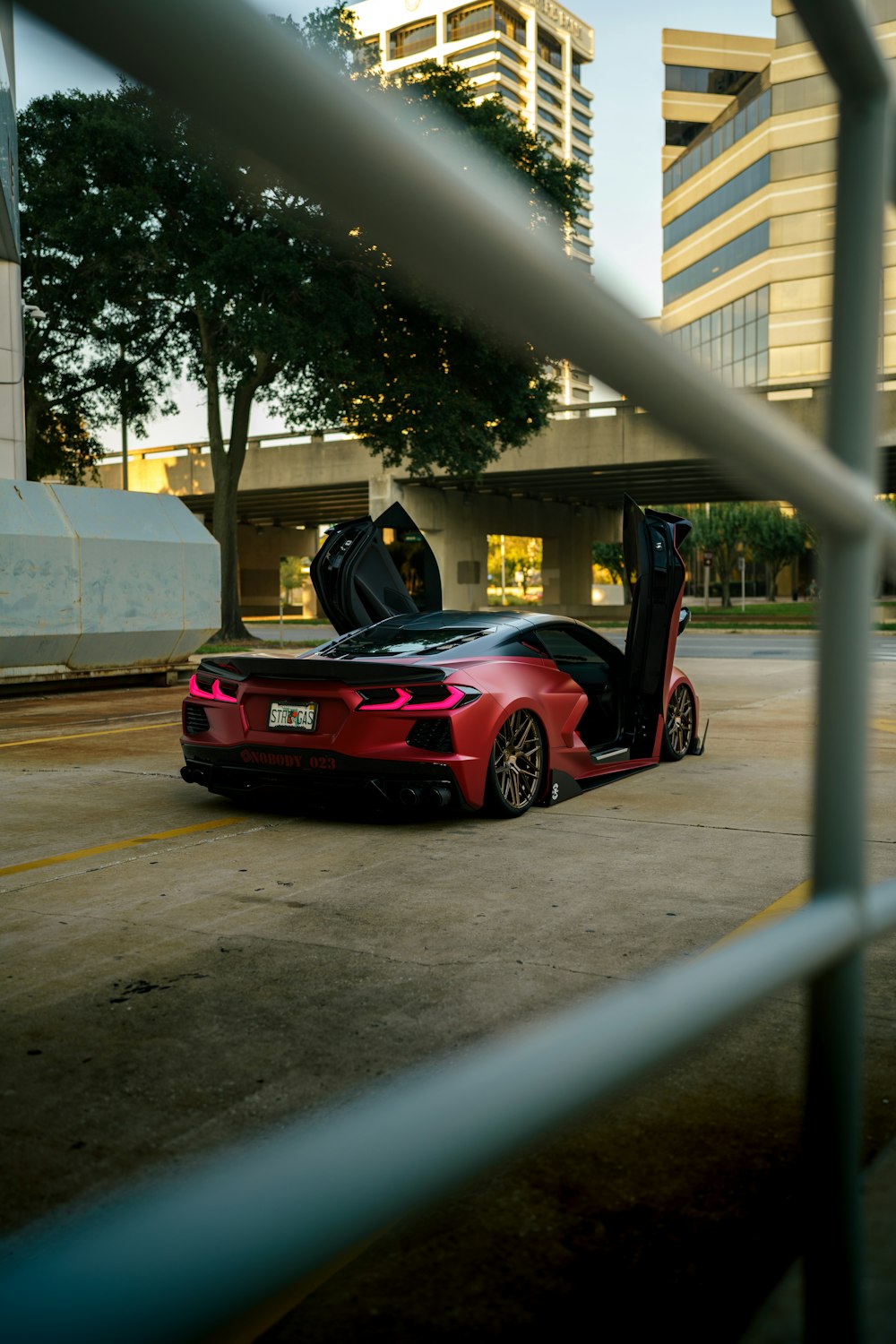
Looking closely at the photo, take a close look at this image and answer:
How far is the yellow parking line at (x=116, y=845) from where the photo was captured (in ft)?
19.8

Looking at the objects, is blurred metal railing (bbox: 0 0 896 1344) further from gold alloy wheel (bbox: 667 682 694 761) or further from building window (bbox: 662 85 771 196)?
→ building window (bbox: 662 85 771 196)

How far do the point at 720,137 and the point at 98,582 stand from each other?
227 feet

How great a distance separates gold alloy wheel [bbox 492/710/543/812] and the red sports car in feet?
0.04

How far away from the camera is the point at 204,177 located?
26359 millimetres

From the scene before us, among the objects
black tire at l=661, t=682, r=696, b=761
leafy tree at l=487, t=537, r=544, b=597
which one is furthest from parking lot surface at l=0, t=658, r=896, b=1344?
leafy tree at l=487, t=537, r=544, b=597

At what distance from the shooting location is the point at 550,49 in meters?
152

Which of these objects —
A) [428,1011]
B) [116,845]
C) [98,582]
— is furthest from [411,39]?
[428,1011]

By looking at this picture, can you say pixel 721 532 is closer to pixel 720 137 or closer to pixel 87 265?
pixel 720 137

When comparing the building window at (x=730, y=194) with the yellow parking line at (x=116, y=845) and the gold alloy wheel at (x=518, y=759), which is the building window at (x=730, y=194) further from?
the yellow parking line at (x=116, y=845)

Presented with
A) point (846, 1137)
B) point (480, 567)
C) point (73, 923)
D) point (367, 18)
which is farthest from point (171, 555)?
point (367, 18)

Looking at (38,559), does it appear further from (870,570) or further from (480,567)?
(480,567)

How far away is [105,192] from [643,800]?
23305mm

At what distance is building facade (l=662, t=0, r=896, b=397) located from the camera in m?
1.30

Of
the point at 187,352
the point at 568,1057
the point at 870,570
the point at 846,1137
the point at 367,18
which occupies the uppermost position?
the point at 367,18
